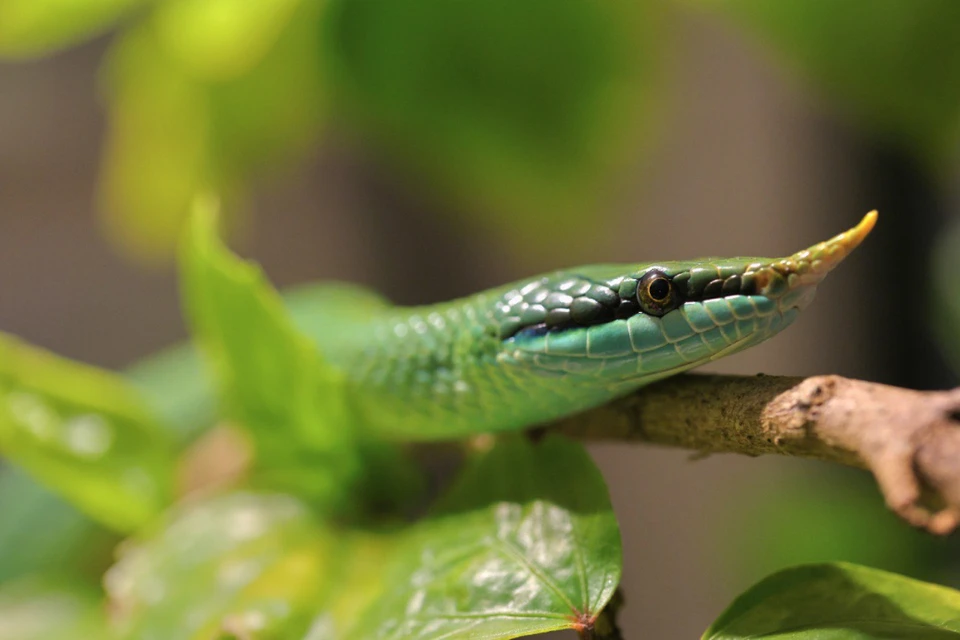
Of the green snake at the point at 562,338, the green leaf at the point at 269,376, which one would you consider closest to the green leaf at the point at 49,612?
the green leaf at the point at 269,376

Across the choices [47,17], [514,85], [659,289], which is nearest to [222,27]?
[47,17]

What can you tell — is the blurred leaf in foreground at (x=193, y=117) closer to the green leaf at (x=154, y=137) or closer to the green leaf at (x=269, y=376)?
the green leaf at (x=154, y=137)

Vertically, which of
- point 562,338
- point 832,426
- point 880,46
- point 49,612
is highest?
point 880,46

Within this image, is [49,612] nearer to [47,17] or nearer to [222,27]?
[222,27]

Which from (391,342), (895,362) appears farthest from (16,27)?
(895,362)

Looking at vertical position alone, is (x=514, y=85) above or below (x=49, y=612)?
above

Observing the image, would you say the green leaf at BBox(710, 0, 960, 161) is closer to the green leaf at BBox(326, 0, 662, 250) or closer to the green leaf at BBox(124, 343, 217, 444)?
the green leaf at BBox(326, 0, 662, 250)

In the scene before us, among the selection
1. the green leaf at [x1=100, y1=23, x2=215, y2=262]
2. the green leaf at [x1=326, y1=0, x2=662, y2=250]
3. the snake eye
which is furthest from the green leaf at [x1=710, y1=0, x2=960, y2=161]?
the green leaf at [x1=100, y1=23, x2=215, y2=262]
